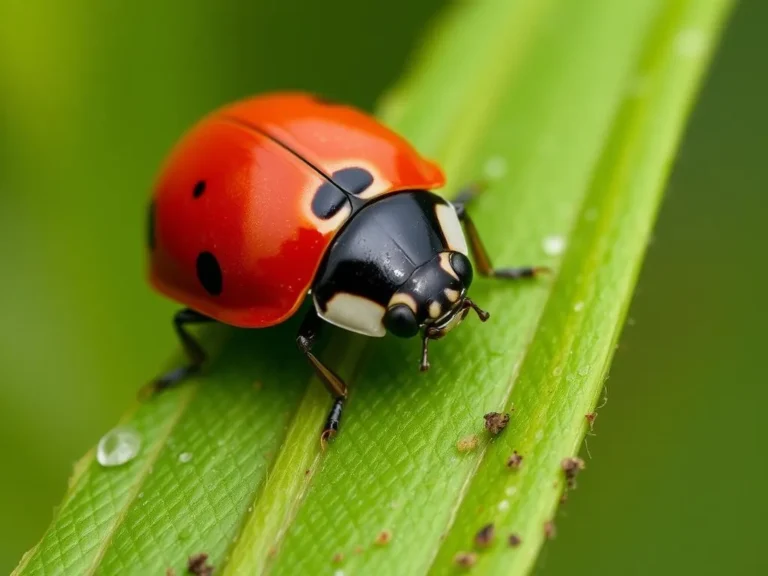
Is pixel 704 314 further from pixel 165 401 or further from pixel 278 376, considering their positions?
pixel 165 401

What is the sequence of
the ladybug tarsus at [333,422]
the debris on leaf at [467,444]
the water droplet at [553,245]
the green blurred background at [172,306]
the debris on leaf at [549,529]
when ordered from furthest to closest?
the green blurred background at [172,306] < the water droplet at [553,245] < the ladybug tarsus at [333,422] < the debris on leaf at [467,444] < the debris on leaf at [549,529]

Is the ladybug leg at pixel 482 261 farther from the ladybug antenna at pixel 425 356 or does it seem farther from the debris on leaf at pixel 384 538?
the debris on leaf at pixel 384 538

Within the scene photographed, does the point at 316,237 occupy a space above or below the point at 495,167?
above

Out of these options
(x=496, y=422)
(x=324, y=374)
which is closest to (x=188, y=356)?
(x=324, y=374)

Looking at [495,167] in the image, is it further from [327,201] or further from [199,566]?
[199,566]

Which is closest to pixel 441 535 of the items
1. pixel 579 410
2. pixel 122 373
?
pixel 579 410

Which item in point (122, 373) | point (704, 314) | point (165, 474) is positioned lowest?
point (704, 314)

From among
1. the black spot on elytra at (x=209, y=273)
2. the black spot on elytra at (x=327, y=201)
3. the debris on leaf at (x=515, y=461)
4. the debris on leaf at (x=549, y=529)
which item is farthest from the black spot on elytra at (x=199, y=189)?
the debris on leaf at (x=549, y=529)
